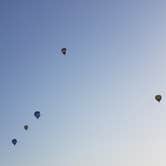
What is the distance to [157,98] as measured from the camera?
67875 millimetres

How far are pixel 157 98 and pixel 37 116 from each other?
19.3 meters

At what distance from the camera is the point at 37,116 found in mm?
68375
